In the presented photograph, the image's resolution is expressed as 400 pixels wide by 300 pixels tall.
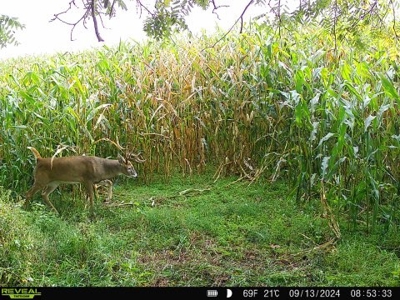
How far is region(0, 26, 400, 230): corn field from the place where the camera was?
4.06 metres

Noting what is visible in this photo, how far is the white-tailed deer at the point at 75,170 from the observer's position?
457cm

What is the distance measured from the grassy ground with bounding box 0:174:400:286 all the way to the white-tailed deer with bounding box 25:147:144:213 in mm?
267

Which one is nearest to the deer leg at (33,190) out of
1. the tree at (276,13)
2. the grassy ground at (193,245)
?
the grassy ground at (193,245)

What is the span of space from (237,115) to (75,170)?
71.4 inches

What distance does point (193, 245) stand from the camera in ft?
13.0

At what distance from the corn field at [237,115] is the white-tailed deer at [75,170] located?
23 centimetres

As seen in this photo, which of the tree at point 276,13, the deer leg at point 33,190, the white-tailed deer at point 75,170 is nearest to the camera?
the tree at point 276,13

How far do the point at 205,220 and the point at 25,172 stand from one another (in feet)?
6.46

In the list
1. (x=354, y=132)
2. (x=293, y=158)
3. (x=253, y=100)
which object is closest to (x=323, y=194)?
(x=354, y=132)

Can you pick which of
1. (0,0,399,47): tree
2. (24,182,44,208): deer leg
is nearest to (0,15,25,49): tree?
(0,0,399,47): tree

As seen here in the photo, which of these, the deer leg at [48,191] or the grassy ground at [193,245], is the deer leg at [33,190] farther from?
the grassy ground at [193,245]

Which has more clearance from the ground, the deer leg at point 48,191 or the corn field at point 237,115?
the corn field at point 237,115

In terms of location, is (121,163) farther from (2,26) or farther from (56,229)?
(2,26)
